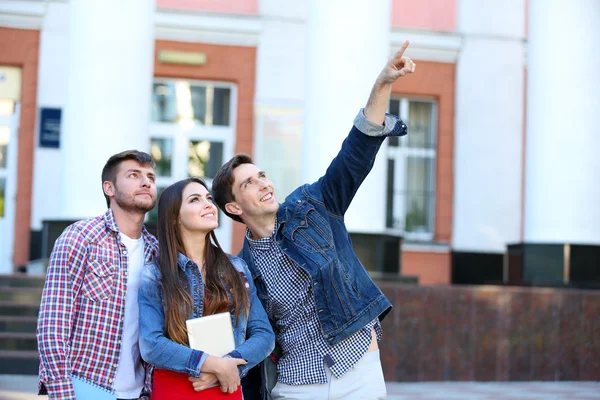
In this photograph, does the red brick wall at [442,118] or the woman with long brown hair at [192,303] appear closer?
the woman with long brown hair at [192,303]

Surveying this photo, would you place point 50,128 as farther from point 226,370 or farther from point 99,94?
point 226,370

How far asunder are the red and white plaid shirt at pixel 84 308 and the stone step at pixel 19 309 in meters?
5.64

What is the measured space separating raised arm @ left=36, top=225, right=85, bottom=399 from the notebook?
0.09m

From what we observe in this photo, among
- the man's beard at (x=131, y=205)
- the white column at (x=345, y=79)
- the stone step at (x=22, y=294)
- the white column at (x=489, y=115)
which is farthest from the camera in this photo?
the white column at (x=489, y=115)

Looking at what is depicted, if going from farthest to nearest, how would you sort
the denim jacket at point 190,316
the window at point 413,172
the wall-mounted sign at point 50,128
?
the window at point 413,172
the wall-mounted sign at point 50,128
the denim jacket at point 190,316

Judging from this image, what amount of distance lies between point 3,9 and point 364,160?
1031 centimetres

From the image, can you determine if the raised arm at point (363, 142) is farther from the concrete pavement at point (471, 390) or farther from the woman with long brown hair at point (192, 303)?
the concrete pavement at point (471, 390)

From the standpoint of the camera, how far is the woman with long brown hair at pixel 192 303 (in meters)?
3.18

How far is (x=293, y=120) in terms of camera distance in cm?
1337

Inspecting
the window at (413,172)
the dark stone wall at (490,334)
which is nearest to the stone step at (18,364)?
the dark stone wall at (490,334)

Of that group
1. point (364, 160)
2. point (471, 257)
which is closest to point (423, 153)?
point (471, 257)

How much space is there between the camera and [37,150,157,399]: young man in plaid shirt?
3.27 meters

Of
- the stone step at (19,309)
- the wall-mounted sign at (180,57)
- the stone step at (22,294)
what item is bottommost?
the stone step at (19,309)

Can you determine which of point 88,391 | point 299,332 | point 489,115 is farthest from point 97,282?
point 489,115
